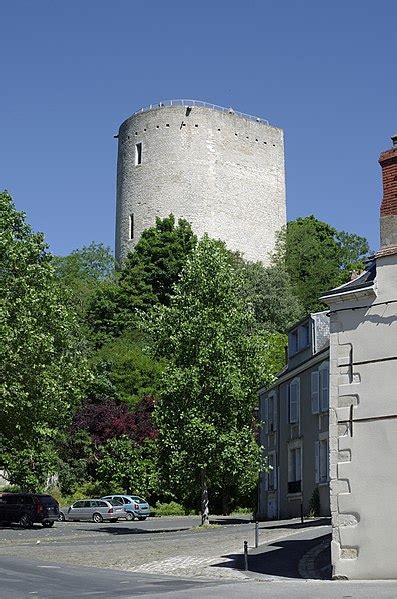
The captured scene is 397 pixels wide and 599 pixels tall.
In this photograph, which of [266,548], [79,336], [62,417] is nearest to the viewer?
[266,548]

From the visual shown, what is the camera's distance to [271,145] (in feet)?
279

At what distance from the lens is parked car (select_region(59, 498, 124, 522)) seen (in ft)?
146

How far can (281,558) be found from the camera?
21.4 metres

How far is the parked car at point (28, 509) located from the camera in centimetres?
3812

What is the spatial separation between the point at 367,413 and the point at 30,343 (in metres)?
18.2

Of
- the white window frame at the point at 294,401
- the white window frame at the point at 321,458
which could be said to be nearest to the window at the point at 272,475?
the white window frame at the point at 294,401

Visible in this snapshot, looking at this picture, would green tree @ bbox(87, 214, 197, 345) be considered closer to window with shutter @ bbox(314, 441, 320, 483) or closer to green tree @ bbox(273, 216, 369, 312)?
green tree @ bbox(273, 216, 369, 312)

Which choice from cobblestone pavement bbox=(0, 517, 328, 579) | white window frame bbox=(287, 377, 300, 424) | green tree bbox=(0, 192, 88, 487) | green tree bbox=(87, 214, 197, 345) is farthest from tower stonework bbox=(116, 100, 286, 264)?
cobblestone pavement bbox=(0, 517, 328, 579)

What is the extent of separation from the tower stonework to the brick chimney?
60620 millimetres

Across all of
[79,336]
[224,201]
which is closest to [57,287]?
[79,336]

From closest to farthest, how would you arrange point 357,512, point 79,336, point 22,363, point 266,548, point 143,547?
point 357,512 < point 266,548 < point 143,547 < point 22,363 < point 79,336

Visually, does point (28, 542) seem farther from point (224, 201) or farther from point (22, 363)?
point (224, 201)

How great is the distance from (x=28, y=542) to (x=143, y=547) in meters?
5.18

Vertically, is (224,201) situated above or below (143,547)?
above
